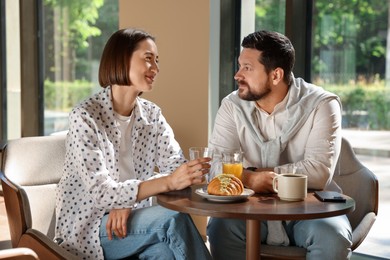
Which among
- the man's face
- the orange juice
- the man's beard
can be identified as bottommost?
the orange juice

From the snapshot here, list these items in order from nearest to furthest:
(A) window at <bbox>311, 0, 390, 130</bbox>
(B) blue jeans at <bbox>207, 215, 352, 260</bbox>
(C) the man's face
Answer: (B) blue jeans at <bbox>207, 215, 352, 260</bbox>, (C) the man's face, (A) window at <bbox>311, 0, 390, 130</bbox>

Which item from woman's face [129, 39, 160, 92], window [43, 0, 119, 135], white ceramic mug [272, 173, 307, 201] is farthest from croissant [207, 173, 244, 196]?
window [43, 0, 119, 135]

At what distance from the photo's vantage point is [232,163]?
2137mm

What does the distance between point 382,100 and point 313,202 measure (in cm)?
132

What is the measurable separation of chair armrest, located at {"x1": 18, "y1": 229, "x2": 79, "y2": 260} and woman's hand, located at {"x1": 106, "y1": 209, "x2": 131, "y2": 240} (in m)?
0.20

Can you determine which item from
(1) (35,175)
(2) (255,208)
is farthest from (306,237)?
(1) (35,175)

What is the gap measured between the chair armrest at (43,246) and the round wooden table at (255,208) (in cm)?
32

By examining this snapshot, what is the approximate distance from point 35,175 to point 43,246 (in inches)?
16.0

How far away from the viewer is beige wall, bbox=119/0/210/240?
11.9ft

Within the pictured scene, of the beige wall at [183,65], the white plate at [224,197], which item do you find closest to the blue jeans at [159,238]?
the white plate at [224,197]

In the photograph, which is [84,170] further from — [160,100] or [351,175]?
[160,100]

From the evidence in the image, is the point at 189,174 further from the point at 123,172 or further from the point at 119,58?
the point at 119,58

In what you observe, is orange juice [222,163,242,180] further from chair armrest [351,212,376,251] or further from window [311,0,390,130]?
window [311,0,390,130]

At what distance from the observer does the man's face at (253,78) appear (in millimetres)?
2473
